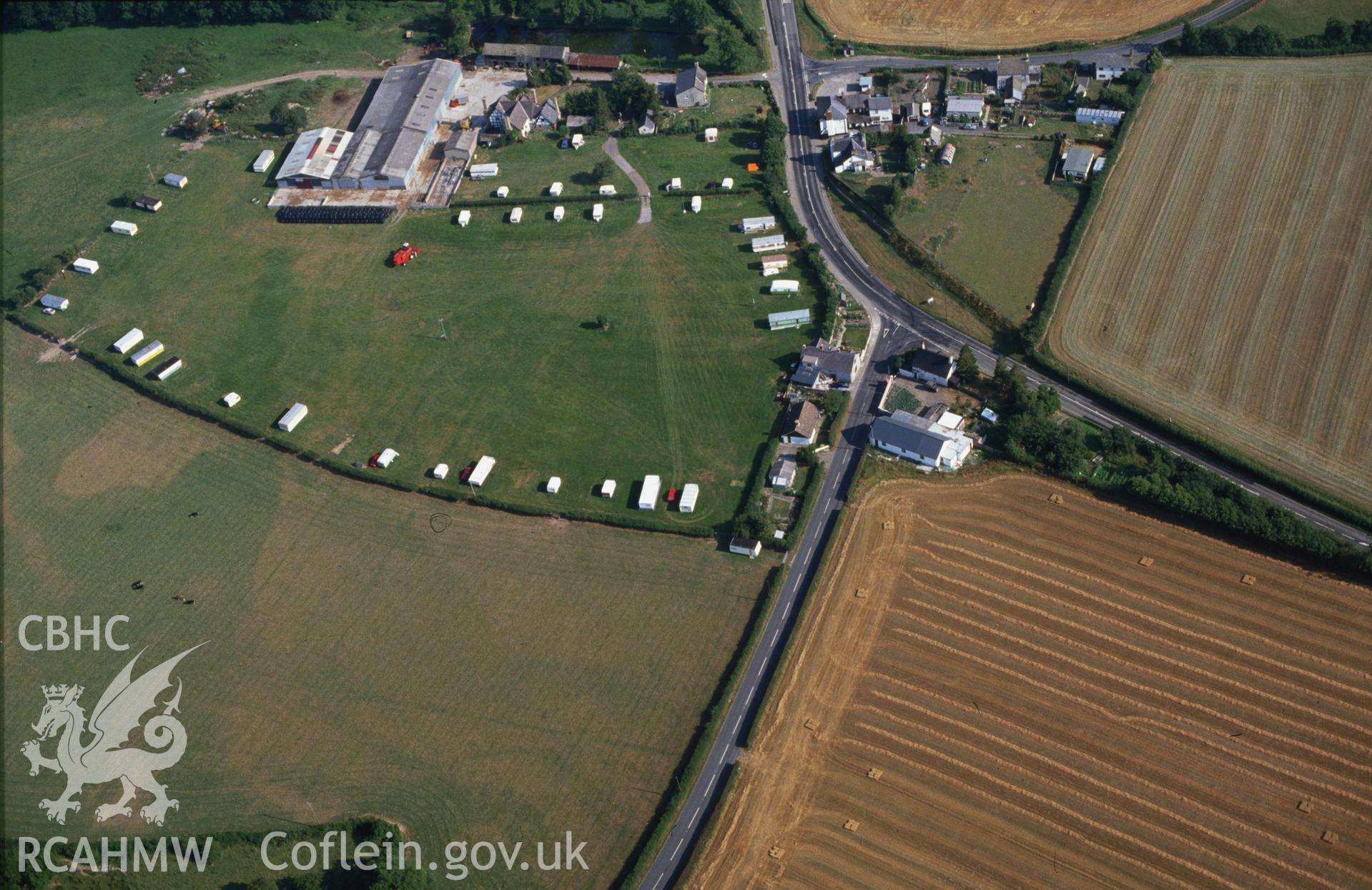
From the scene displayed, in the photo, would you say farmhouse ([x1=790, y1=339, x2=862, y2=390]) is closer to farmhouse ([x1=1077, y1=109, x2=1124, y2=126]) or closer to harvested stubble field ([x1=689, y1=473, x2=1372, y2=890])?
harvested stubble field ([x1=689, y1=473, x2=1372, y2=890])

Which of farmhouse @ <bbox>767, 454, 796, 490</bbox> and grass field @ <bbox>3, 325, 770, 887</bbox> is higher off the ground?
farmhouse @ <bbox>767, 454, 796, 490</bbox>

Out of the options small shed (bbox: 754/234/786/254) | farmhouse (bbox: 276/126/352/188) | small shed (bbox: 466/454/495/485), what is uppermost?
small shed (bbox: 754/234/786/254)

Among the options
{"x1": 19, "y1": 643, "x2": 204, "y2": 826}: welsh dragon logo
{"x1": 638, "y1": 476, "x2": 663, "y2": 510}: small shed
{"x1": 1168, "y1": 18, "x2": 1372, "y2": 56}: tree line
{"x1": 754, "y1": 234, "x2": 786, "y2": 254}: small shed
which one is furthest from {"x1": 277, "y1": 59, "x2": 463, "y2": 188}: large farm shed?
{"x1": 1168, "y1": 18, "x2": 1372, "y2": 56}: tree line

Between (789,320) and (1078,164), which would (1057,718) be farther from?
(1078,164)

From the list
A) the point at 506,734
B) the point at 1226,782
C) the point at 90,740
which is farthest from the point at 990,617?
the point at 90,740

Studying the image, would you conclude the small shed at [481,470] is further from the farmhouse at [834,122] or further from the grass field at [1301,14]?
the grass field at [1301,14]

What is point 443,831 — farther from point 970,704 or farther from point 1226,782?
point 1226,782
